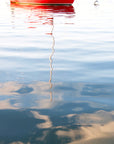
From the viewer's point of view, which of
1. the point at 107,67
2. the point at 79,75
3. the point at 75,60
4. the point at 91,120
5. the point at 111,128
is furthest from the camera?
the point at 75,60

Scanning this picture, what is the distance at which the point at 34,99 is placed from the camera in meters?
4.85

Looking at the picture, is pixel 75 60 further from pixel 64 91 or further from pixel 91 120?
pixel 91 120

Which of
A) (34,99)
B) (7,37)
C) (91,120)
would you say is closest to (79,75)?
(34,99)

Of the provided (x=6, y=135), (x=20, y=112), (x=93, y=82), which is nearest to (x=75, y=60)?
(x=93, y=82)

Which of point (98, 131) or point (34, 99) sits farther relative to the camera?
point (34, 99)

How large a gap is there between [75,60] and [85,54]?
1.00m

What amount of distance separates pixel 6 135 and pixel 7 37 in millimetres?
9002

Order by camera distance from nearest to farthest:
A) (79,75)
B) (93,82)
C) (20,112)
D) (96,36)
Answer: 1. (20,112)
2. (93,82)
3. (79,75)
4. (96,36)

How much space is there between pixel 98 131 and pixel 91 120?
375 mm

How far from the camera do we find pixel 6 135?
3488 mm

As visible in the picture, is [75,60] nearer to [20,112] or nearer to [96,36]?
[20,112]

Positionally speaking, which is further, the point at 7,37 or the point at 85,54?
the point at 7,37

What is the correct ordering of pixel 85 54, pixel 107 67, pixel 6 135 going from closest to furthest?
pixel 6 135 < pixel 107 67 < pixel 85 54

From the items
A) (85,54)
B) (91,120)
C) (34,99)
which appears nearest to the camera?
(91,120)
